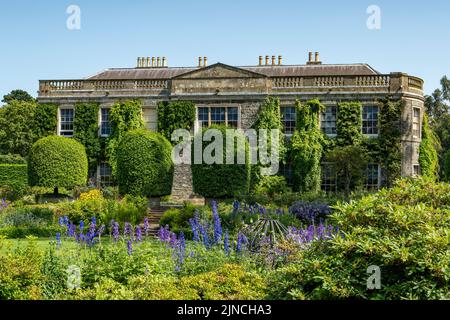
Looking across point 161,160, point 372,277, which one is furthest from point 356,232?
point 161,160

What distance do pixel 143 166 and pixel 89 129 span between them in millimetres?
5723

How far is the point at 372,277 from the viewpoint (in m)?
6.29

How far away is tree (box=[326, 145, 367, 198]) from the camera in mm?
26559

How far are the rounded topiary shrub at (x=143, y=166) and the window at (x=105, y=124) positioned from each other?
4.08m

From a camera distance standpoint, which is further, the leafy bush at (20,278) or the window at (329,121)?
the window at (329,121)

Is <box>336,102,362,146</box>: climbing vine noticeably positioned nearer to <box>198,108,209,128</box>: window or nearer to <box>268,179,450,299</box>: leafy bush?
<box>198,108,209,128</box>: window

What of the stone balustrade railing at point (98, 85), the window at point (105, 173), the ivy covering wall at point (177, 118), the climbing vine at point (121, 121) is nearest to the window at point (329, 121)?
the ivy covering wall at point (177, 118)

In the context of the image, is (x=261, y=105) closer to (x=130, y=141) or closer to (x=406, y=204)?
(x=130, y=141)

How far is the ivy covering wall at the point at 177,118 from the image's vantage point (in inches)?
1143

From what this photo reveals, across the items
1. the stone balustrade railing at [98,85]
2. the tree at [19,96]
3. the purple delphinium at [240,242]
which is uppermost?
the tree at [19,96]

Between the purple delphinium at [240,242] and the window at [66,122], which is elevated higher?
the window at [66,122]

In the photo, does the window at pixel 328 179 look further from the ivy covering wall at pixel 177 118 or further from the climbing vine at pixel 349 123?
the ivy covering wall at pixel 177 118

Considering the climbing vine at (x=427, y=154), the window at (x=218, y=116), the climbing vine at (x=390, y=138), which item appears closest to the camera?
the climbing vine at (x=390, y=138)

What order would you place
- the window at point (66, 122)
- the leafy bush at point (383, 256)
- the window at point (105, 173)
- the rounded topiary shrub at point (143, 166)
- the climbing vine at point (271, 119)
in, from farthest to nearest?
1. the window at point (66, 122)
2. the window at point (105, 173)
3. the climbing vine at point (271, 119)
4. the rounded topiary shrub at point (143, 166)
5. the leafy bush at point (383, 256)
